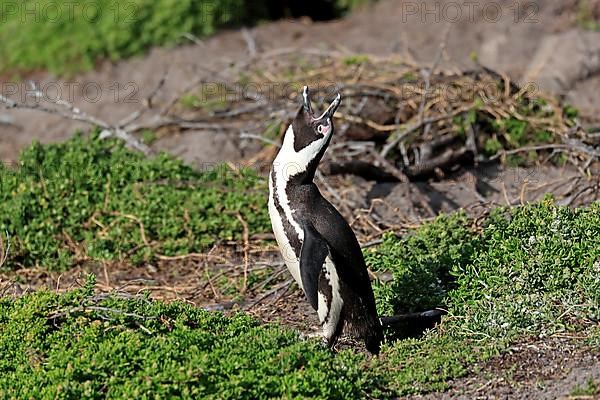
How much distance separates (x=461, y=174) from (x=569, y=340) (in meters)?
3.29

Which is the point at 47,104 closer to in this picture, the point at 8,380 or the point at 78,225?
the point at 78,225

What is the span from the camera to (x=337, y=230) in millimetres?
4691

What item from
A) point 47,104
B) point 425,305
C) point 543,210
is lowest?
point 47,104

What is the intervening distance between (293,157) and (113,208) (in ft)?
7.85

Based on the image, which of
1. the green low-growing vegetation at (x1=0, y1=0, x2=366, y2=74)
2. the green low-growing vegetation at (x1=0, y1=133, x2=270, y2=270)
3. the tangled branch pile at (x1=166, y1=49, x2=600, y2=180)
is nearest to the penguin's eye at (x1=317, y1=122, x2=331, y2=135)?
the green low-growing vegetation at (x1=0, y1=133, x2=270, y2=270)

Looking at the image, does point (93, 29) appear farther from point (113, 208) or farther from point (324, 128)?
point (324, 128)

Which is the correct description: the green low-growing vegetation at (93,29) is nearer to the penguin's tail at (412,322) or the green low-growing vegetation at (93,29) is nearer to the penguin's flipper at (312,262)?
the penguin's tail at (412,322)

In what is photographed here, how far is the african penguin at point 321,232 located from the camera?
4.68 m

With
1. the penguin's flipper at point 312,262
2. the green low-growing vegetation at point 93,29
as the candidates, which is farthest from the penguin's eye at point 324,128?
the green low-growing vegetation at point 93,29

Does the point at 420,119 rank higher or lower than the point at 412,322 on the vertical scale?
higher

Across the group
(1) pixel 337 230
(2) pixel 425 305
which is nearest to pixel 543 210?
(2) pixel 425 305

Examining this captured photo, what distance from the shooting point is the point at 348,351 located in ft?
14.3

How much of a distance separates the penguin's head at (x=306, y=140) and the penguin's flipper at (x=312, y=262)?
1.11 ft

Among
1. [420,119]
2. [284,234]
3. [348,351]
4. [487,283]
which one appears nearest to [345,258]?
[284,234]
